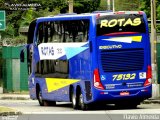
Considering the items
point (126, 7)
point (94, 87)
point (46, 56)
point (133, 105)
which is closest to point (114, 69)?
point (94, 87)

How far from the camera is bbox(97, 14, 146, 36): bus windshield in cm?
2434

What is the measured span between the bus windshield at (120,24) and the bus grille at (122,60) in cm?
77

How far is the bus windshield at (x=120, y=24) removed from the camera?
24.3m

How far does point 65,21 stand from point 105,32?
2.84m

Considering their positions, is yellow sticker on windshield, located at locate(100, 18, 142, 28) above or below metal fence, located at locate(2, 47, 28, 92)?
above

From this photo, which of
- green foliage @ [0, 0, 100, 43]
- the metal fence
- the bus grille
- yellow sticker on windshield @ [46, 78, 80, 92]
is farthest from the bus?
green foliage @ [0, 0, 100, 43]

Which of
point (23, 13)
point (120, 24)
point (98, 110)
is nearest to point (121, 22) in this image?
point (120, 24)

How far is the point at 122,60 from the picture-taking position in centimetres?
2456

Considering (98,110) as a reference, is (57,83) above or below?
above

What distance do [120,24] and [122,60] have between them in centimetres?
139

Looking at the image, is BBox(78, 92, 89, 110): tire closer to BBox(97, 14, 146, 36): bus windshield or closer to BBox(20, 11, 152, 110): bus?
BBox(20, 11, 152, 110): bus

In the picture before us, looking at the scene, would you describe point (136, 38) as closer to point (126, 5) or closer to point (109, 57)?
point (109, 57)

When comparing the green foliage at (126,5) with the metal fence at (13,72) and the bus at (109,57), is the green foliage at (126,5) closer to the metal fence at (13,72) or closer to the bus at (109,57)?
the metal fence at (13,72)

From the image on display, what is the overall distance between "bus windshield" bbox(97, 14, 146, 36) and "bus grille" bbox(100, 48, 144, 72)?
772 mm
